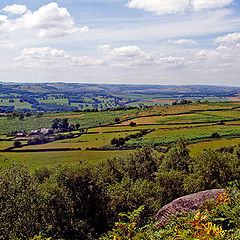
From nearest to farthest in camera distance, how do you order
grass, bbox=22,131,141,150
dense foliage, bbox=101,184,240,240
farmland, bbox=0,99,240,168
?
dense foliage, bbox=101,184,240,240
farmland, bbox=0,99,240,168
grass, bbox=22,131,141,150

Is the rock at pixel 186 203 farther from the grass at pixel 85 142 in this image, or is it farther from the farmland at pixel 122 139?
the grass at pixel 85 142

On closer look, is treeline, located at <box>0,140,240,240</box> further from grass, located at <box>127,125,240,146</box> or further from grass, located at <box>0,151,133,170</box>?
grass, located at <box>127,125,240,146</box>

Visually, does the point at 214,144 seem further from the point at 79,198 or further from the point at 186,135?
the point at 79,198

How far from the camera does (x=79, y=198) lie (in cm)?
3453

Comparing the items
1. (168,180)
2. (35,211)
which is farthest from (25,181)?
(168,180)

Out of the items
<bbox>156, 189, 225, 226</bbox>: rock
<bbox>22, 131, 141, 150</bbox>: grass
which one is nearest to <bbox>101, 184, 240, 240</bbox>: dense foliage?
<bbox>156, 189, 225, 226</bbox>: rock

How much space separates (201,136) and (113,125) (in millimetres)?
55166

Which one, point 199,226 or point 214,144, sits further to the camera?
point 214,144

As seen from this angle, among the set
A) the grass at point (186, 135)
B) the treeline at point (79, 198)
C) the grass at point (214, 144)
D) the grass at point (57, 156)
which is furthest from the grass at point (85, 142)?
the treeline at point (79, 198)

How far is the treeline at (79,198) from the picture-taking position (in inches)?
1042

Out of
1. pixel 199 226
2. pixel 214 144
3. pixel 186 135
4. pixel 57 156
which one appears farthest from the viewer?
pixel 186 135

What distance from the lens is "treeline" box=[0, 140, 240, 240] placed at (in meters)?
26.5

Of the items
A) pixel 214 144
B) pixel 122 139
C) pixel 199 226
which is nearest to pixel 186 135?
pixel 214 144

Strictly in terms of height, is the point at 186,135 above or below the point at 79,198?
below
